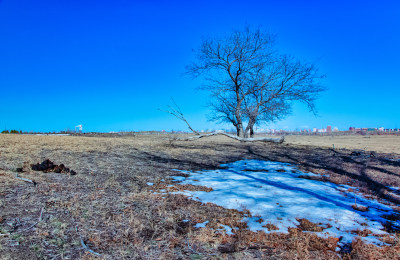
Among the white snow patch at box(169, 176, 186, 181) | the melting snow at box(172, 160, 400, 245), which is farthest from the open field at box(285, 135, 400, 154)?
the white snow patch at box(169, 176, 186, 181)

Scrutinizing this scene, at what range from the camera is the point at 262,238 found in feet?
11.2

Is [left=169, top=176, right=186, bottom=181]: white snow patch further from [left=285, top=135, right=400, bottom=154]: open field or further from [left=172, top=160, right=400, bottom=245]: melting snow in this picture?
[left=285, top=135, right=400, bottom=154]: open field

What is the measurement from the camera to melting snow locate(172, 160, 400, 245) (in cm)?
400

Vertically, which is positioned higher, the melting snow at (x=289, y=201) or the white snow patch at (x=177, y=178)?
the white snow patch at (x=177, y=178)

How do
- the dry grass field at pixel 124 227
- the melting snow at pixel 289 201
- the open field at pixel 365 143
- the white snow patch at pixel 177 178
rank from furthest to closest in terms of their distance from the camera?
1. the open field at pixel 365 143
2. the white snow patch at pixel 177 178
3. the melting snow at pixel 289 201
4. the dry grass field at pixel 124 227

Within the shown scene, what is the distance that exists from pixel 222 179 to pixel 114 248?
4.72m

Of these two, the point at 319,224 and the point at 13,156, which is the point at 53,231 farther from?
the point at 13,156

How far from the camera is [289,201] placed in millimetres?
5219

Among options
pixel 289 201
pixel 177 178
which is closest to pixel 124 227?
pixel 289 201

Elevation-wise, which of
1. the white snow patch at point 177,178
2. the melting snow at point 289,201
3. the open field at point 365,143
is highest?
the open field at point 365,143

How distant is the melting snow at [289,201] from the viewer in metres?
4.00

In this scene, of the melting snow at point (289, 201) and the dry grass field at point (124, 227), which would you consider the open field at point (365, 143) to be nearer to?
the melting snow at point (289, 201)

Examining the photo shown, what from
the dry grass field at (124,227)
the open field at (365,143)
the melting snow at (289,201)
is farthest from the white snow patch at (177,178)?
the open field at (365,143)

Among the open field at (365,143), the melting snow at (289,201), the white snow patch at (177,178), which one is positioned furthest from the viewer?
the open field at (365,143)
